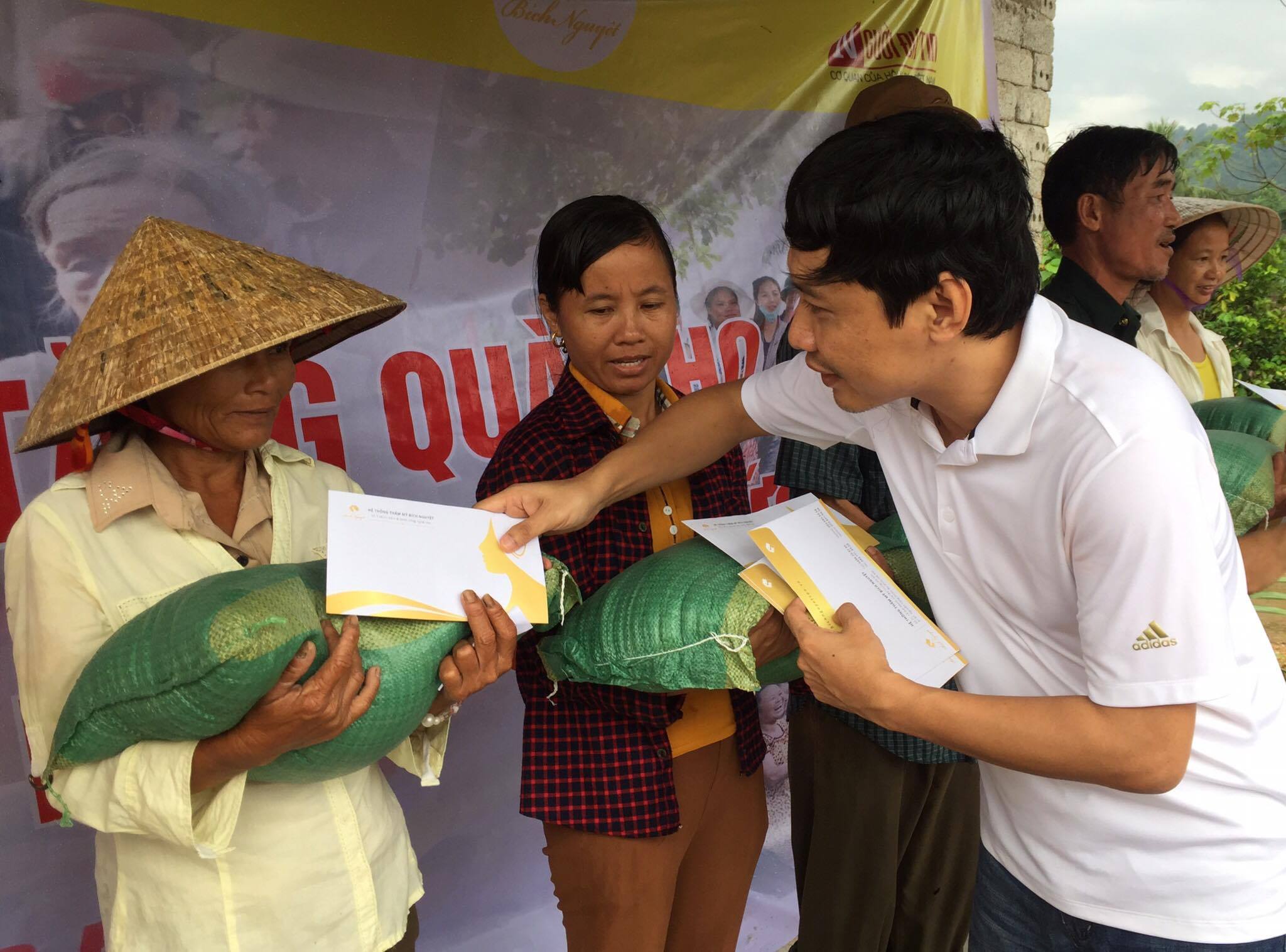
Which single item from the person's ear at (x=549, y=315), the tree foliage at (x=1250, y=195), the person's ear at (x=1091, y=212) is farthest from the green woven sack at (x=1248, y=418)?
the tree foliage at (x=1250, y=195)

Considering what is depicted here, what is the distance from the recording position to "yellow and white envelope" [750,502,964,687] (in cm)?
124

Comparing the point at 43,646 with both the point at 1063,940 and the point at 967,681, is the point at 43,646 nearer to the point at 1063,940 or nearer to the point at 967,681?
the point at 967,681

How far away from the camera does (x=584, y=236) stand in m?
1.71

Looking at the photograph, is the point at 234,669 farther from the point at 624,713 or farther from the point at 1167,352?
the point at 1167,352

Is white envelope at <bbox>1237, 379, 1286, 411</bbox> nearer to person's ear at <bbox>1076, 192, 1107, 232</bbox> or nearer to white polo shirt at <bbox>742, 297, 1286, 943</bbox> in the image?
person's ear at <bbox>1076, 192, 1107, 232</bbox>

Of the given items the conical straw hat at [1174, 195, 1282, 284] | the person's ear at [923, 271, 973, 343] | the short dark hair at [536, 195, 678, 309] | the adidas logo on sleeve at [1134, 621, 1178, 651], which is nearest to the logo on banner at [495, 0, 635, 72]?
the short dark hair at [536, 195, 678, 309]

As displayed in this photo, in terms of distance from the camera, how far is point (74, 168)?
1.96 metres

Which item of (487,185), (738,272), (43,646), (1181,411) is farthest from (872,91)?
(43,646)

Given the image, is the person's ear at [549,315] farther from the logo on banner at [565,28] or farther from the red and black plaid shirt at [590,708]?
the logo on banner at [565,28]

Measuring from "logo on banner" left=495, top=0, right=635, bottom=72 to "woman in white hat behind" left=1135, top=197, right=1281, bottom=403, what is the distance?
6.25 feet

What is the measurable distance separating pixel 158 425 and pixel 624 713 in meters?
0.86

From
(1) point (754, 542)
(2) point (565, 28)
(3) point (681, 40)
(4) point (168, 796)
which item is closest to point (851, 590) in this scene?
(1) point (754, 542)

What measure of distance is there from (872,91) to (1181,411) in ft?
6.73

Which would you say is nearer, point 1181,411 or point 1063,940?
point 1181,411
